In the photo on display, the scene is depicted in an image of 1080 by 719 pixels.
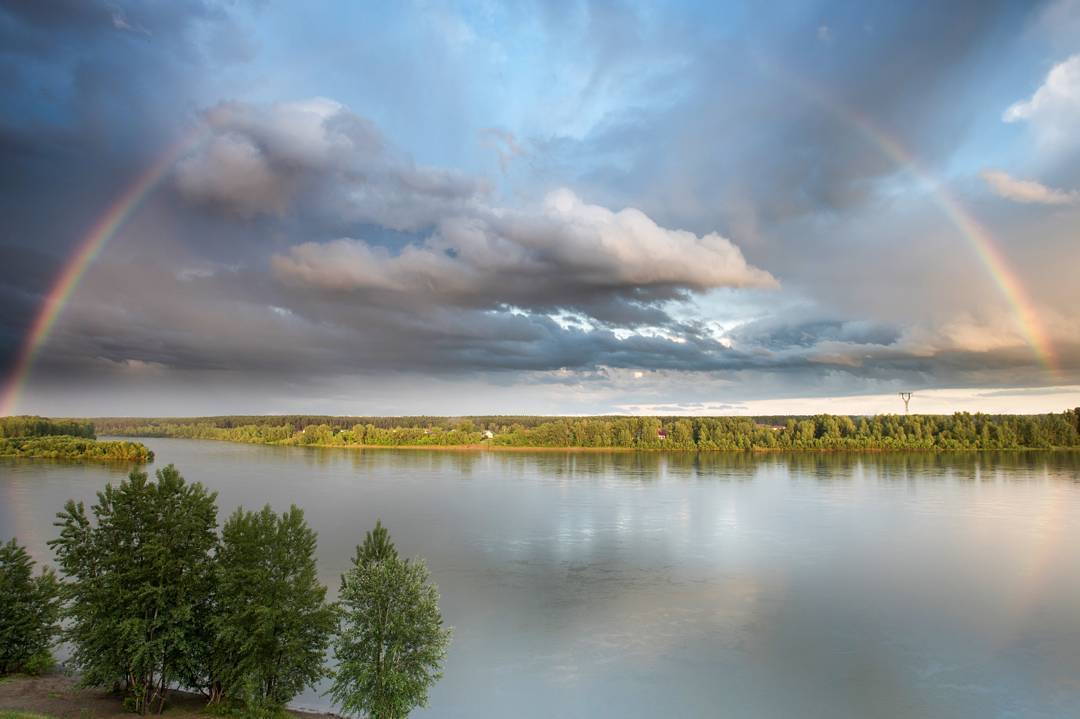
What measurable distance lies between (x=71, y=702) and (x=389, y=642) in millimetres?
9229

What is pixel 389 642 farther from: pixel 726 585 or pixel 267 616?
pixel 726 585

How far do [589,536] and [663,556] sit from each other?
701 centimetres

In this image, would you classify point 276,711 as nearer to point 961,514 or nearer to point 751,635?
point 751,635

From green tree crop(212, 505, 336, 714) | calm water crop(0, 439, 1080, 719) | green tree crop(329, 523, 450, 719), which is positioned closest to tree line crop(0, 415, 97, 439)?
calm water crop(0, 439, 1080, 719)

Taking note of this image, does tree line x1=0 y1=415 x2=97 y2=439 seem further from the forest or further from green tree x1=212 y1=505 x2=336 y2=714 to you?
green tree x1=212 y1=505 x2=336 y2=714

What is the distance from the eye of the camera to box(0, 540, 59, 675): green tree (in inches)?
814

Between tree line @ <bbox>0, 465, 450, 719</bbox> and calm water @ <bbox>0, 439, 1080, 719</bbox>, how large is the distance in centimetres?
328

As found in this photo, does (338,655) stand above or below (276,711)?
above

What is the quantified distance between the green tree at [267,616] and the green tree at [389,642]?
109cm

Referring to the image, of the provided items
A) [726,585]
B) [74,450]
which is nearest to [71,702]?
[726,585]

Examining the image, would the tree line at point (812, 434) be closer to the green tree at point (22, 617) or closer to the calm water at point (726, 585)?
the calm water at point (726, 585)

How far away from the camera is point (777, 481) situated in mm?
79250

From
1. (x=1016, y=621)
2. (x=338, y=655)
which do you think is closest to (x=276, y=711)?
(x=338, y=655)

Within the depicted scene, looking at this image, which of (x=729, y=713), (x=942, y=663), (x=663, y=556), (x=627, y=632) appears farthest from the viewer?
(x=663, y=556)
